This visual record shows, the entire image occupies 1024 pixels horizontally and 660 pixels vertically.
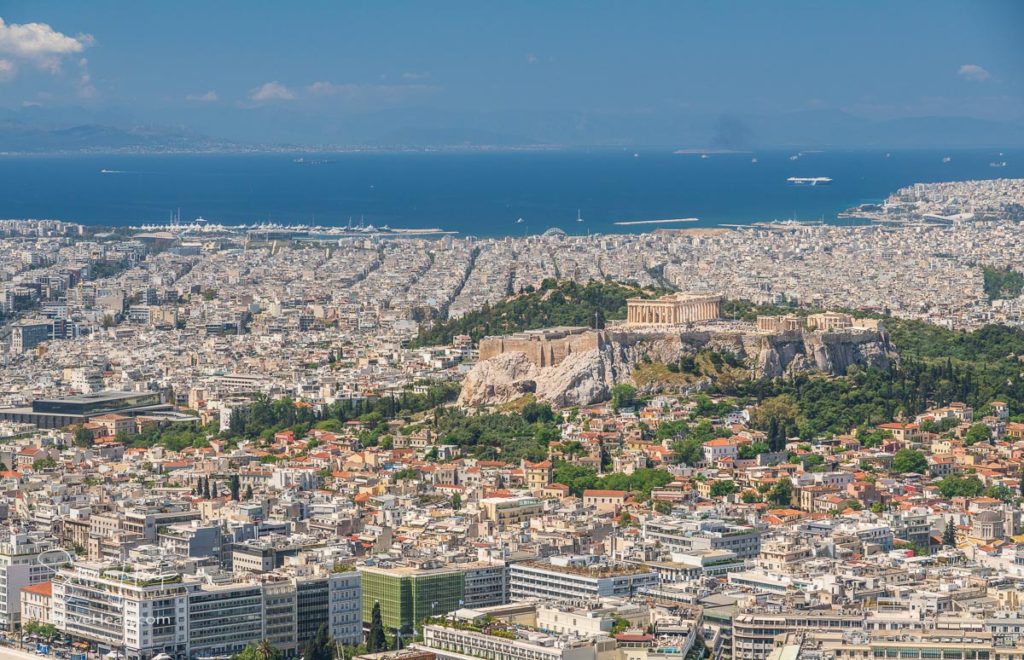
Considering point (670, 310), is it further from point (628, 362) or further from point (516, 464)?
point (516, 464)

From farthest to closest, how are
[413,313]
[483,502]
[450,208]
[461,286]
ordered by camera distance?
[450,208] → [461,286] → [413,313] → [483,502]

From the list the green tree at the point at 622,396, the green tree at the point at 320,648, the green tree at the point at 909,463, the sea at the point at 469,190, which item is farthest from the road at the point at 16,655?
the sea at the point at 469,190

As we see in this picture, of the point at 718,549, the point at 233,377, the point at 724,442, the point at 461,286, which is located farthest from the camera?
the point at 461,286

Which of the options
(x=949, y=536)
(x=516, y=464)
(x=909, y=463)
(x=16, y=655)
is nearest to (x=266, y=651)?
(x=16, y=655)

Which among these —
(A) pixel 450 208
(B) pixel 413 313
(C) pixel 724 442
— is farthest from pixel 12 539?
(A) pixel 450 208

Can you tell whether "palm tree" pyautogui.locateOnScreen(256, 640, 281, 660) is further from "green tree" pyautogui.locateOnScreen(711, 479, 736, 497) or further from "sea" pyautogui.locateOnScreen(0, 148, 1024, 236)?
"sea" pyautogui.locateOnScreen(0, 148, 1024, 236)

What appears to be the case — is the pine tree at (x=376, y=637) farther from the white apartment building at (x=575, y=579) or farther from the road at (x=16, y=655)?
the road at (x=16, y=655)

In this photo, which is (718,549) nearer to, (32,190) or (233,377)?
(233,377)
